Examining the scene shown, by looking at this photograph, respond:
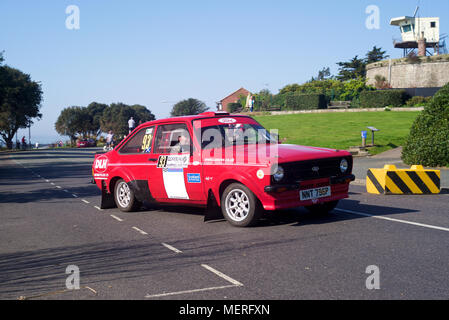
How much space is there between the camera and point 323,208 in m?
8.29

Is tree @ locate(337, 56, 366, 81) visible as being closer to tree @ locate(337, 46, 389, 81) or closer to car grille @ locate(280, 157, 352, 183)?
tree @ locate(337, 46, 389, 81)

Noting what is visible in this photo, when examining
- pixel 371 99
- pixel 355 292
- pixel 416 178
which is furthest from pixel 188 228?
pixel 371 99

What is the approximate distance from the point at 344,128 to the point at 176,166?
2521 centimetres

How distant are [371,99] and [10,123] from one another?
51.3 meters

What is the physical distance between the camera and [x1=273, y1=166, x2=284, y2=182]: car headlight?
22.4 ft

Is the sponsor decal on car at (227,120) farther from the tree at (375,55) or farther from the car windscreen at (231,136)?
the tree at (375,55)

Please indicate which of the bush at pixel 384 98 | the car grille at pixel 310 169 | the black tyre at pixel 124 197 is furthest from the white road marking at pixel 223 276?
the bush at pixel 384 98

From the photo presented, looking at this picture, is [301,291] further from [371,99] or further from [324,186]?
[371,99]

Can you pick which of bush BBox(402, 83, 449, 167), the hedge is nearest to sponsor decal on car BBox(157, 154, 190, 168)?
bush BBox(402, 83, 449, 167)

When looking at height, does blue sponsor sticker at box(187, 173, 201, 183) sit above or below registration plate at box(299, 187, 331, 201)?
above

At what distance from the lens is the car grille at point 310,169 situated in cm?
697

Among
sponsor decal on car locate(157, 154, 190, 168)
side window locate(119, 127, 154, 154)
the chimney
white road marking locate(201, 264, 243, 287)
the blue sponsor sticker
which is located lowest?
white road marking locate(201, 264, 243, 287)

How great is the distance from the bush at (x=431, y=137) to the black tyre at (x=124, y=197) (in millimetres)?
11214

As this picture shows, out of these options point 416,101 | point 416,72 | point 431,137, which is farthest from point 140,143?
point 416,72
